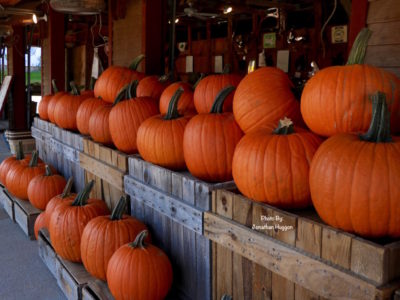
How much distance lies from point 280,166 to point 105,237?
123 cm

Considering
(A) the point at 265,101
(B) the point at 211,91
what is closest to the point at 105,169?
(B) the point at 211,91

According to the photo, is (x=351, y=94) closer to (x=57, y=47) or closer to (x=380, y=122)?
(x=380, y=122)

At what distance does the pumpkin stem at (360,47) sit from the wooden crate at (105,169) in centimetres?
153

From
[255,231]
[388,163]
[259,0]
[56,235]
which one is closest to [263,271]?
[255,231]

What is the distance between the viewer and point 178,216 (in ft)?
7.21

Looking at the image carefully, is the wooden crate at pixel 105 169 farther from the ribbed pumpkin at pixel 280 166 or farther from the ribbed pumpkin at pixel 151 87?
the ribbed pumpkin at pixel 280 166

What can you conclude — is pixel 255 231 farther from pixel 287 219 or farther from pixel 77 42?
pixel 77 42

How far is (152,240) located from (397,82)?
1.58 metres

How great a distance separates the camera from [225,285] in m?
1.99

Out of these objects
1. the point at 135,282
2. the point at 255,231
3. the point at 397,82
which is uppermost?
the point at 397,82

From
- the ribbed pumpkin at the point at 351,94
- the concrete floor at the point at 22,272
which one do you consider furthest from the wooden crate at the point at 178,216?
the concrete floor at the point at 22,272

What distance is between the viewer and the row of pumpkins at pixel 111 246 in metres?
2.21

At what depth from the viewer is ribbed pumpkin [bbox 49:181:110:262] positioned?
283 centimetres

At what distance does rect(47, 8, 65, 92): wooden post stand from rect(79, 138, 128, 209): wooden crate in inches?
146
